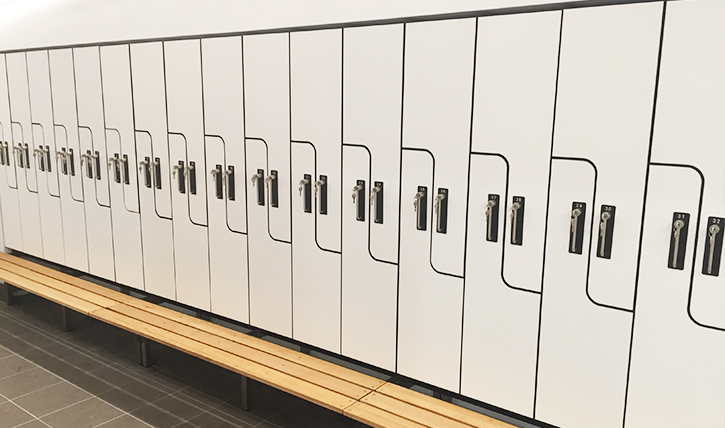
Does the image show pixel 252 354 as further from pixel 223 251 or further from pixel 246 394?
pixel 223 251

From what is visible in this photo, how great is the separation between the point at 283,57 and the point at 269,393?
1.93 metres

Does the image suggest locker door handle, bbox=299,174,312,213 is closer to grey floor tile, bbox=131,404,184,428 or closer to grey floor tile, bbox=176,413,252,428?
grey floor tile, bbox=176,413,252,428

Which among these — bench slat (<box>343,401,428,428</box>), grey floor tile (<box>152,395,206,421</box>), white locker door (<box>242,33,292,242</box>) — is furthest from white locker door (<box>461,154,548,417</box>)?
grey floor tile (<box>152,395,206,421</box>)

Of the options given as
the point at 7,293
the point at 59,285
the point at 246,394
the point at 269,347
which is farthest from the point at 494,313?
the point at 7,293

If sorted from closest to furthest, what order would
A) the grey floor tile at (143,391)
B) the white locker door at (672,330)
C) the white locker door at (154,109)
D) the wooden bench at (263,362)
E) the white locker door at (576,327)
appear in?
the white locker door at (672,330) < the white locker door at (576,327) < the wooden bench at (263,362) < the grey floor tile at (143,391) < the white locker door at (154,109)

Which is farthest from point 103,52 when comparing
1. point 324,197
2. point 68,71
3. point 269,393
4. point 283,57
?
point 269,393

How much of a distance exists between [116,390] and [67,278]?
1.39 meters

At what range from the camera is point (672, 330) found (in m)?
2.17

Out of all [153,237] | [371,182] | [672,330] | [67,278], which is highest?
[371,182]

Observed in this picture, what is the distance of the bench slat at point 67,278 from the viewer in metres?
4.22

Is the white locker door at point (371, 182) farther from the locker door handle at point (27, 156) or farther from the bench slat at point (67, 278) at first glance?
the locker door handle at point (27, 156)

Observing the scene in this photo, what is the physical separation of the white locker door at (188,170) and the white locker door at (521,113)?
1.85 metres

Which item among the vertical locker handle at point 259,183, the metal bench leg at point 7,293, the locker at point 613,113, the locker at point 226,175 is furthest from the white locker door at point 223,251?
the metal bench leg at point 7,293

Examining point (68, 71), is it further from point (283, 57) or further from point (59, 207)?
point (283, 57)
